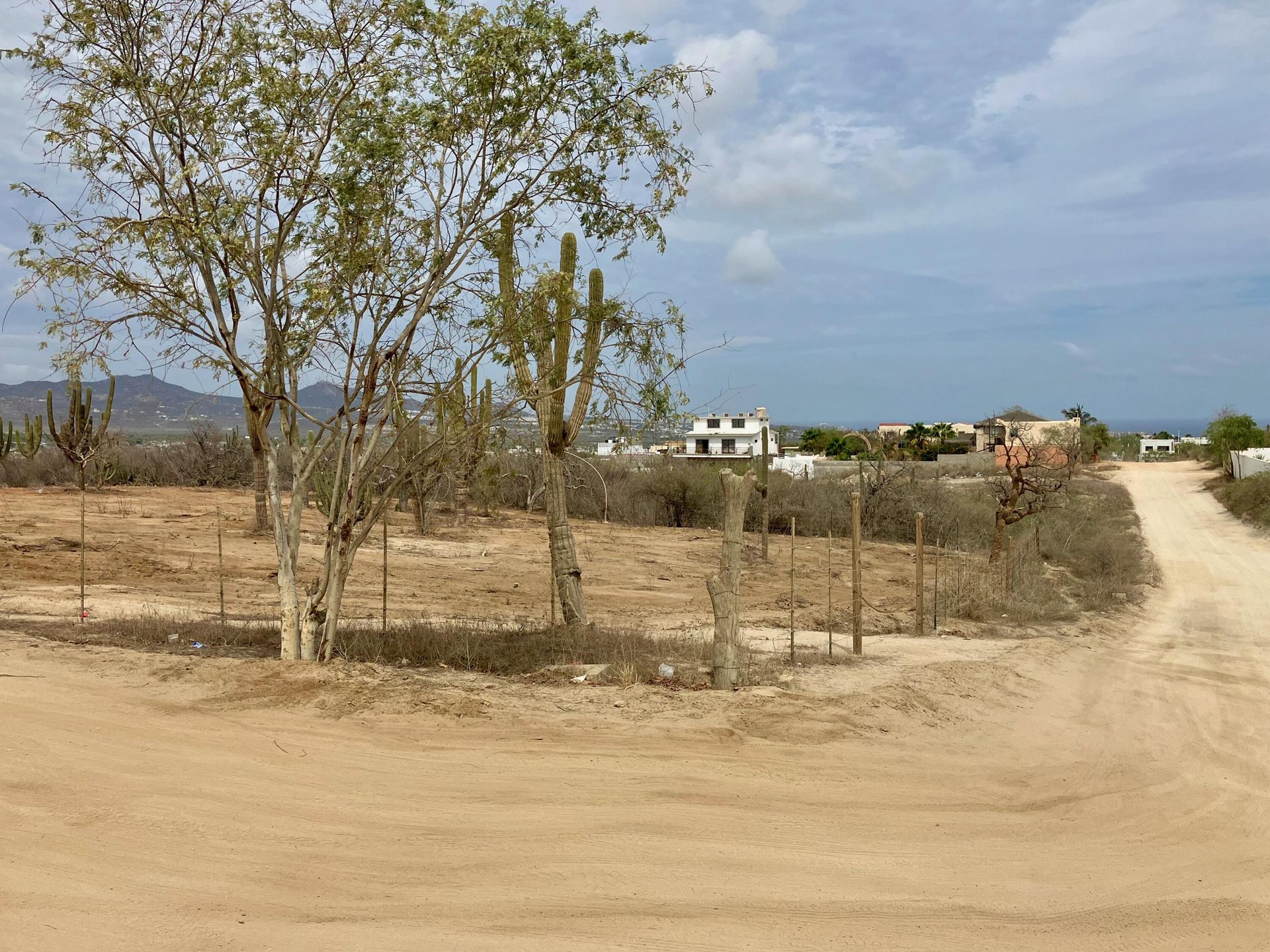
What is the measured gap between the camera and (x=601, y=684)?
9.67 m

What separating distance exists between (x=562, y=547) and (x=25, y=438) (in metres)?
31.0

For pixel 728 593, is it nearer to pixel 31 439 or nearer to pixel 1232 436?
pixel 31 439

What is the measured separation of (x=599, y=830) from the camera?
6551mm

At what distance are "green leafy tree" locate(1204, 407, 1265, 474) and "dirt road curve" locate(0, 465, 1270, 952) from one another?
169ft

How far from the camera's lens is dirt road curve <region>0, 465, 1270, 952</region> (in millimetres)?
5398

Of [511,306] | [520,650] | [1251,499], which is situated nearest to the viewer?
[511,306]

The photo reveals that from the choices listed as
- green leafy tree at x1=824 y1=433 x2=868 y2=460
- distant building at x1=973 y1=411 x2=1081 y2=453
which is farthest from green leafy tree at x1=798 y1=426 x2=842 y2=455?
distant building at x1=973 y1=411 x2=1081 y2=453

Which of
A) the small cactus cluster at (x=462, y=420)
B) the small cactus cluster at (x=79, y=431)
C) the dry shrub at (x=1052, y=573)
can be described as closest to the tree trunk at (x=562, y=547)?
the small cactus cluster at (x=462, y=420)

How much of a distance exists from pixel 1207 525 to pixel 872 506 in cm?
1377

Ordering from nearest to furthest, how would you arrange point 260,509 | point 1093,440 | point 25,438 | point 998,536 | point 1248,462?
point 998,536 → point 260,509 → point 25,438 → point 1248,462 → point 1093,440

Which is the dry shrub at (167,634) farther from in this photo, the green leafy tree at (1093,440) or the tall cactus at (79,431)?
the green leafy tree at (1093,440)

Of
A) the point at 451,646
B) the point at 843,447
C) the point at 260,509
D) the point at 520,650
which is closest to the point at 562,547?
the point at 520,650

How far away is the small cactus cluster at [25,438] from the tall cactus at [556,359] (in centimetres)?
2848

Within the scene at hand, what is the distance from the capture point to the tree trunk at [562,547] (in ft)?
38.9
